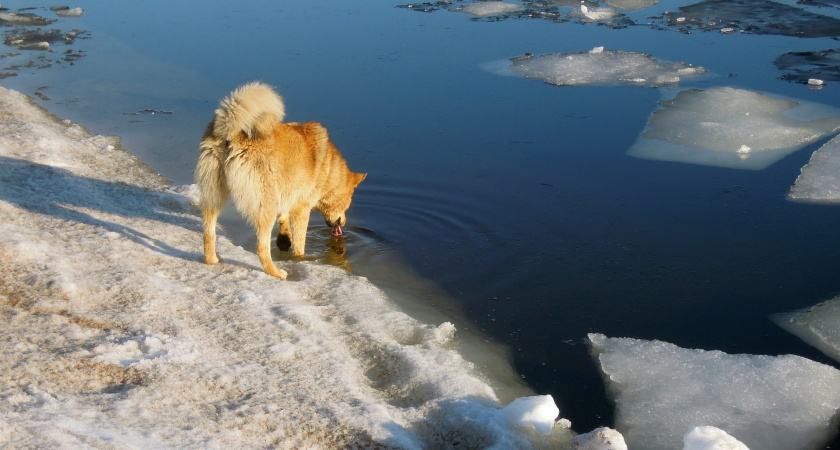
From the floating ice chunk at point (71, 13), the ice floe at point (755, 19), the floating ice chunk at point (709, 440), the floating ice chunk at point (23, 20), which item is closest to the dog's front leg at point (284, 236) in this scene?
the floating ice chunk at point (709, 440)

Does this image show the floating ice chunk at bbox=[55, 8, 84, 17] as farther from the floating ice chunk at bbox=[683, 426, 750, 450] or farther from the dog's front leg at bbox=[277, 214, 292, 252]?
the floating ice chunk at bbox=[683, 426, 750, 450]

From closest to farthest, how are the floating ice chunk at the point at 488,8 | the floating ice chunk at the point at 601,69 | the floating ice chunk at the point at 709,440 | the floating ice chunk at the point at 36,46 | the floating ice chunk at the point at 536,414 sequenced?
the floating ice chunk at the point at 709,440 < the floating ice chunk at the point at 536,414 < the floating ice chunk at the point at 601,69 < the floating ice chunk at the point at 36,46 < the floating ice chunk at the point at 488,8

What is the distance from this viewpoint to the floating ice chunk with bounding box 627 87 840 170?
8.38 m

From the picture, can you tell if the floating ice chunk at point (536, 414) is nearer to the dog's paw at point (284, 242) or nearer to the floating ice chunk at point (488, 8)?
the dog's paw at point (284, 242)

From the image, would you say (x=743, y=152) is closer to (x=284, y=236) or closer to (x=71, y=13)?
(x=284, y=236)

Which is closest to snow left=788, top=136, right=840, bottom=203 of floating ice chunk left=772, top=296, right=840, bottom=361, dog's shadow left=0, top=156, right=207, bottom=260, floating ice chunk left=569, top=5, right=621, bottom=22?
floating ice chunk left=772, top=296, right=840, bottom=361

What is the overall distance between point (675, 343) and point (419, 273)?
2251mm

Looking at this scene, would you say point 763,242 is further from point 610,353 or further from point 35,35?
point 35,35

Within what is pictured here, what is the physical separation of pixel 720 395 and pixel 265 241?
3519mm

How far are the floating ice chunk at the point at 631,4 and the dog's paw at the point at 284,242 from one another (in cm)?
1160

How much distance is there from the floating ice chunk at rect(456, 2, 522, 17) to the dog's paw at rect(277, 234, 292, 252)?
1028 cm

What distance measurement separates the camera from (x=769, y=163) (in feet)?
26.6

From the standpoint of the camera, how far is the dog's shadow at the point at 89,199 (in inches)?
248

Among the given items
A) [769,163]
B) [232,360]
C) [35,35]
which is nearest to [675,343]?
[232,360]
